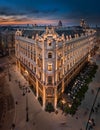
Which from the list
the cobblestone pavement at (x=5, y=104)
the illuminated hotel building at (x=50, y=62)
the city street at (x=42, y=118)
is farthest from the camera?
the illuminated hotel building at (x=50, y=62)

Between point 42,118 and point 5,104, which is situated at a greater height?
point 5,104

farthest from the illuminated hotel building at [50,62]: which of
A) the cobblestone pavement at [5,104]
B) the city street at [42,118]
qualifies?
the cobblestone pavement at [5,104]

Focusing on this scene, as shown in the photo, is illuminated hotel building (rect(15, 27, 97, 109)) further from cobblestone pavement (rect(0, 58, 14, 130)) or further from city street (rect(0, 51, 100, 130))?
cobblestone pavement (rect(0, 58, 14, 130))

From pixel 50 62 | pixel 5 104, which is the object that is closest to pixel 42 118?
pixel 5 104

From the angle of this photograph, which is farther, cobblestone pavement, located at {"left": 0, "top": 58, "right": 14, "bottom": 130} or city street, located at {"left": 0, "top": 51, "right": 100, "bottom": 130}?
cobblestone pavement, located at {"left": 0, "top": 58, "right": 14, "bottom": 130}

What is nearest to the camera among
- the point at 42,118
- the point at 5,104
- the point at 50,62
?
the point at 42,118

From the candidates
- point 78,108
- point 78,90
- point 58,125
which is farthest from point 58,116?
point 78,90

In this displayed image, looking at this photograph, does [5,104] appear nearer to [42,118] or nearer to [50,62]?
[42,118]

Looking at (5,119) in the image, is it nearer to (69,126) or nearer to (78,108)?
(69,126)

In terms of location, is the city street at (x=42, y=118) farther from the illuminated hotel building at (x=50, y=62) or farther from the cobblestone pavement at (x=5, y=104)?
the illuminated hotel building at (x=50, y=62)

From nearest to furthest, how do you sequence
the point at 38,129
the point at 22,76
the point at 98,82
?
the point at 38,129 → the point at 98,82 → the point at 22,76

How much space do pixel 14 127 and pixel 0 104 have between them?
14.2 metres

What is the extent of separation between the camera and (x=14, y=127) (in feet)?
157

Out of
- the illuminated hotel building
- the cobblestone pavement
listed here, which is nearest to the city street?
the cobblestone pavement
